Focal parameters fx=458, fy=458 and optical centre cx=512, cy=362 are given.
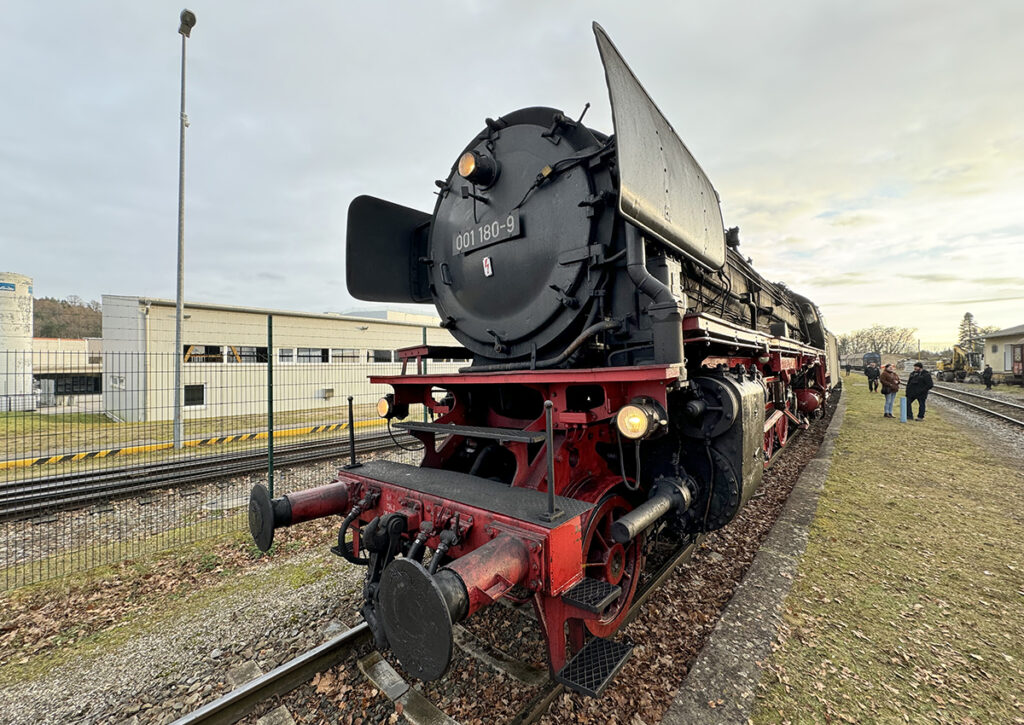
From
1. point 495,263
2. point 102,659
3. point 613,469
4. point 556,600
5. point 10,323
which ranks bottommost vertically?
point 102,659

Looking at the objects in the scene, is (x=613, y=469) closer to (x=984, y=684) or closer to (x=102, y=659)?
(x=984, y=684)

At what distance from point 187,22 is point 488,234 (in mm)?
9908

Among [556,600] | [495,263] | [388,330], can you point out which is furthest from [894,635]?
[388,330]

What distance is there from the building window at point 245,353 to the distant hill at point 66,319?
37842 millimetres

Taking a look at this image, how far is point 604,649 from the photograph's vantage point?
2301mm

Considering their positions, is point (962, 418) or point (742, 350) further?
point (962, 418)

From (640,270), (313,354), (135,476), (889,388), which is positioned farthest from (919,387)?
(313,354)

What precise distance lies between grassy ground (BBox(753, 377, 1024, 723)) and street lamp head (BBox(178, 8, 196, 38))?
42.8 ft

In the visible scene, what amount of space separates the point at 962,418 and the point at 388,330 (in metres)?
20.0

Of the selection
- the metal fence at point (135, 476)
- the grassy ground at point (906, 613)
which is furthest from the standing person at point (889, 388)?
the metal fence at point (135, 476)

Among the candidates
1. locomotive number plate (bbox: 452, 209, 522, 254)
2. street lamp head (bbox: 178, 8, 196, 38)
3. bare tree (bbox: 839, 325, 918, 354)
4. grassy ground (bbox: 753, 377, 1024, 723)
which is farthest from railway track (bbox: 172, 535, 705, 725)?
bare tree (bbox: 839, 325, 918, 354)

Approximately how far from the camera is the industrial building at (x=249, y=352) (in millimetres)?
13914

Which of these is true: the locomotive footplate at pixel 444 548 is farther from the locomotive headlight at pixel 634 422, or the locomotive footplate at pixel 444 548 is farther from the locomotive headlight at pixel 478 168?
the locomotive headlight at pixel 478 168

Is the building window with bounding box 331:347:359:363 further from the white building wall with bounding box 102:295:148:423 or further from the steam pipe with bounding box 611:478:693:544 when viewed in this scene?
the steam pipe with bounding box 611:478:693:544
